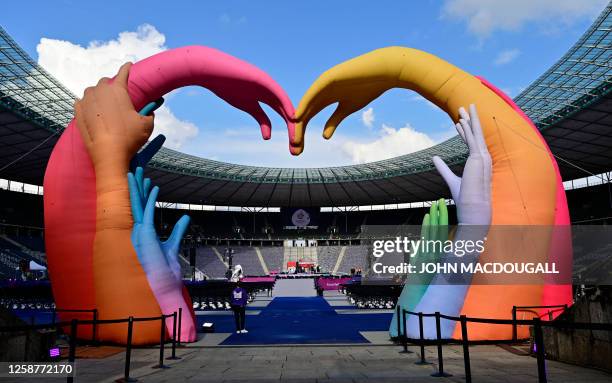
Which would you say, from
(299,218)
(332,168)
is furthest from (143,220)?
(299,218)

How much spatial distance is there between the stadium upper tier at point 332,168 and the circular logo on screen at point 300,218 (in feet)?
4.89

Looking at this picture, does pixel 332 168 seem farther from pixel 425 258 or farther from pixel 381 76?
pixel 425 258

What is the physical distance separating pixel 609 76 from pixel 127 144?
954 inches

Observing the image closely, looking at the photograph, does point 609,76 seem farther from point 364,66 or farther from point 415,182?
point 415,182

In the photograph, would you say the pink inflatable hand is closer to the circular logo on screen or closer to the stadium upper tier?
the stadium upper tier

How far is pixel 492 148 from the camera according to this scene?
31.4ft

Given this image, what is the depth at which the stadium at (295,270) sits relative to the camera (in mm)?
7027

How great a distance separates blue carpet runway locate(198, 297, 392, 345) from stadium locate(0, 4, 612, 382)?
0.07 metres

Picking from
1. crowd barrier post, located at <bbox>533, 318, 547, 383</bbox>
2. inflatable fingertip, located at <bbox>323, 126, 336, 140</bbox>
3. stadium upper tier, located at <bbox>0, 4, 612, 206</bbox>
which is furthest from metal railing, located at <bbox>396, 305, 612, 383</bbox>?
stadium upper tier, located at <bbox>0, 4, 612, 206</bbox>

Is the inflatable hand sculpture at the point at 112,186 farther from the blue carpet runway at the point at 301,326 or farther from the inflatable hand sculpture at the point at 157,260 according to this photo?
the blue carpet runway at the point at 301,326

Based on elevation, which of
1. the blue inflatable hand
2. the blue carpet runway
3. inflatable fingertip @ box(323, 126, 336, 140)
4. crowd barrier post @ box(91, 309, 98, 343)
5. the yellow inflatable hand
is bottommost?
the blue carpet runway

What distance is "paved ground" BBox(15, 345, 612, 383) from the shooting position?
623 cm

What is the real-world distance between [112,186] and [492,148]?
26.3ft

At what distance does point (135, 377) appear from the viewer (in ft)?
21.5
